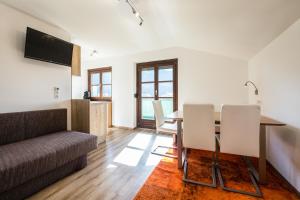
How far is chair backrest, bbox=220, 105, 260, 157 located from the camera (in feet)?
5.39

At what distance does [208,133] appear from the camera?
185 cm

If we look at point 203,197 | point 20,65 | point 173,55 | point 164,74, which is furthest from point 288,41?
point 20,65

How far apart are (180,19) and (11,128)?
3.02m

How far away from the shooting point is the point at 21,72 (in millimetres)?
2195

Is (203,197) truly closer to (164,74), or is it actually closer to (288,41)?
(288,41)

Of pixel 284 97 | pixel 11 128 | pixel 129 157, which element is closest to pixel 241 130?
pixel 284 97

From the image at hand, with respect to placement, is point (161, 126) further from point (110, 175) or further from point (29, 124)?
point (29, 124)

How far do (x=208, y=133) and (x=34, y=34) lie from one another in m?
3.06

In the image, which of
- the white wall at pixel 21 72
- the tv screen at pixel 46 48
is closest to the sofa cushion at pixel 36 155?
the white wall at pixel 21 72

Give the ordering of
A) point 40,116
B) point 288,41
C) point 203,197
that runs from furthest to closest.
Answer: point 40,116 < point 288,41 < point 203,197

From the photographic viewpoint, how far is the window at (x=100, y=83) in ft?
16.4

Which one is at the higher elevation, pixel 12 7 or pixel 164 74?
pixel 12 7

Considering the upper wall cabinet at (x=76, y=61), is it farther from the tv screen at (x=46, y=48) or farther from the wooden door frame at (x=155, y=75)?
the wooden door frame at (x=155, y=75)

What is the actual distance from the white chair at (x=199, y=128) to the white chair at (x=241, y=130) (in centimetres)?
13
